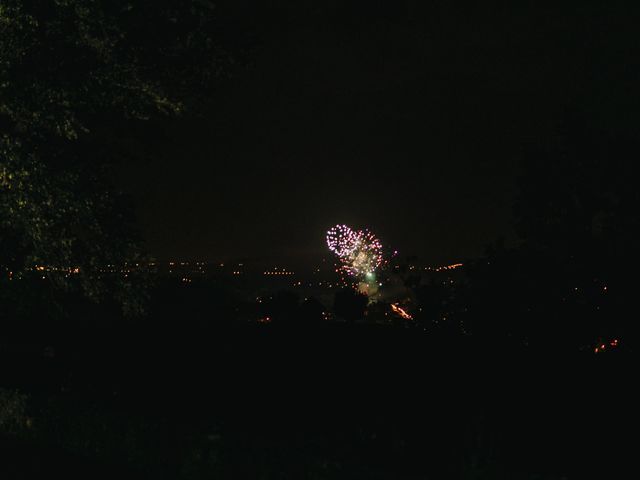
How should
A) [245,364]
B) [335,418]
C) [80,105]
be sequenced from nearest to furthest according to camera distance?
1. [335,418]
2. [80,105]
3. [245,364]

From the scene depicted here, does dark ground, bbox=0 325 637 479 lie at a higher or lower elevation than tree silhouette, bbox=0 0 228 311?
lower

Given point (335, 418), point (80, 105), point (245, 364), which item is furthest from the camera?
point (245, 364)

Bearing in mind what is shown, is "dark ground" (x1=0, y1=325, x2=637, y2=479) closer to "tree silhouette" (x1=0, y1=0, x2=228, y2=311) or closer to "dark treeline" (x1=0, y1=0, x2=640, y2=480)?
"dark treeline" (x1=0, y1=0, x2=640, y2=480)

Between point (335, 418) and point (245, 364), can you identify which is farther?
point (245, 364)

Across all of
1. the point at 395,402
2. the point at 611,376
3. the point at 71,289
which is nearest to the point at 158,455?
the point at 395,402

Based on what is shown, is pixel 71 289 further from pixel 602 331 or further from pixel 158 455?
pixel 602 331

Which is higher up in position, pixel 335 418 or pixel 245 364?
pixel 245 364

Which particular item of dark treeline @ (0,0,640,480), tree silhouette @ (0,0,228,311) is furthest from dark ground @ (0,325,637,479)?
tree silhouette @ (0,0,228,311)

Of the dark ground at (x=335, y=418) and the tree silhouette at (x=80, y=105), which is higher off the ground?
the tree silhouette at (x=80, y=105)

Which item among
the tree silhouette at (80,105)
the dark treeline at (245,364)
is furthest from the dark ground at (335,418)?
the tree silhouette at (80,105)

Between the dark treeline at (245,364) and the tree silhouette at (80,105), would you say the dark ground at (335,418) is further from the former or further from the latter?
the tree silhouette at (80,105)

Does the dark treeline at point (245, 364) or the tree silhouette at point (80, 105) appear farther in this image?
the tree silhouette at point (80, 105)
